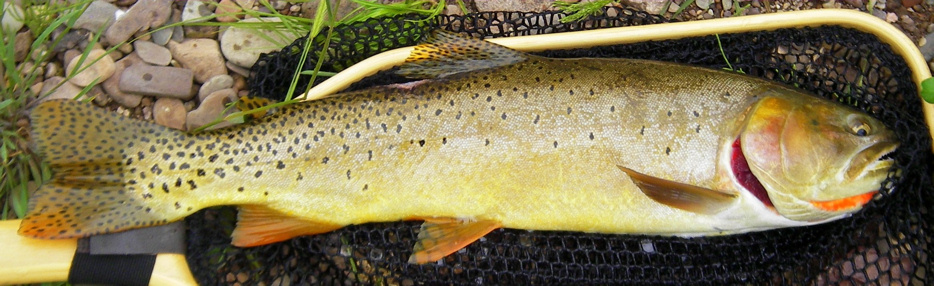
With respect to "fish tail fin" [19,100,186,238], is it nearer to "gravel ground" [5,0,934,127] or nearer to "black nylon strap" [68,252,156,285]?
"black nylon strap" [68,252,156,285]

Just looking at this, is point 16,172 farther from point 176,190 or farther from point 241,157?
point 241,157

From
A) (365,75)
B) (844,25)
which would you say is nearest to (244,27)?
(365,75)

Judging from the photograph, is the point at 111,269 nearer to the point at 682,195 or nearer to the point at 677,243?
the point at 682,195

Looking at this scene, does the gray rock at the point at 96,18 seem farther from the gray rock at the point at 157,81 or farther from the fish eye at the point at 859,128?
the fish eye at the point at 859,128

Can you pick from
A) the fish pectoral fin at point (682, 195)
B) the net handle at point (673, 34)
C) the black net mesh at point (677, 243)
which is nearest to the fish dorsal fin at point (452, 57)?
the net handle at point (673, 34)

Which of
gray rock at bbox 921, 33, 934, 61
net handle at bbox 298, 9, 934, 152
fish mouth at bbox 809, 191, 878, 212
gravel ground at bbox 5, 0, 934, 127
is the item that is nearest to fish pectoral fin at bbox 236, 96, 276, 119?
net handle at bbox 298, 9, 934, 152

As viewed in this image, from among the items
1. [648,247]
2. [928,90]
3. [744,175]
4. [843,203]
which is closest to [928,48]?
[928,90]
